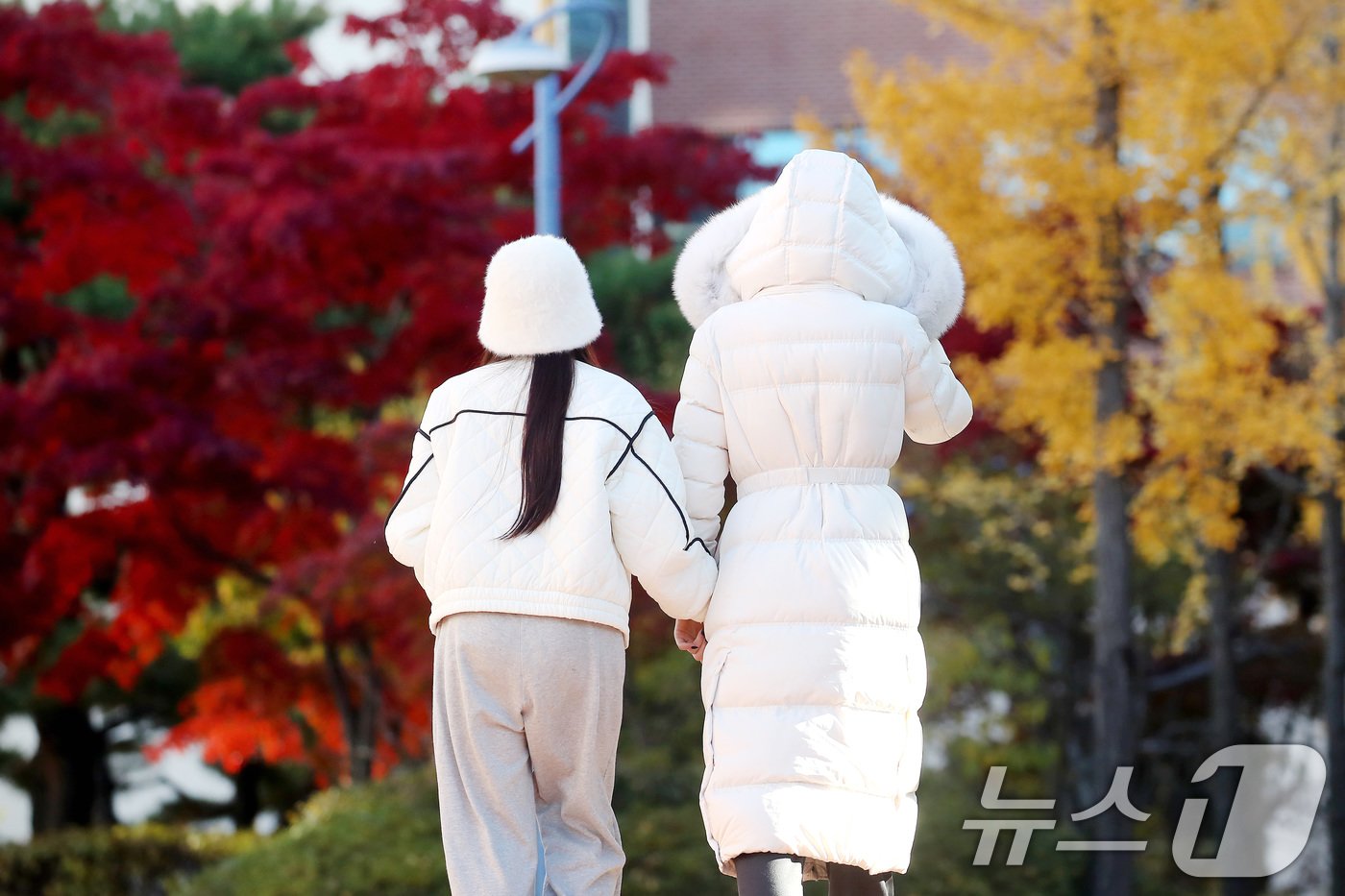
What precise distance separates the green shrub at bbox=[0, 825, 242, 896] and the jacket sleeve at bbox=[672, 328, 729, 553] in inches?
270

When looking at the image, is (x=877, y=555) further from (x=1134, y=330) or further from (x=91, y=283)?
(x=91, y=283)

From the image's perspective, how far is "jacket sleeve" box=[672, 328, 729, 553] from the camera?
10.7ft

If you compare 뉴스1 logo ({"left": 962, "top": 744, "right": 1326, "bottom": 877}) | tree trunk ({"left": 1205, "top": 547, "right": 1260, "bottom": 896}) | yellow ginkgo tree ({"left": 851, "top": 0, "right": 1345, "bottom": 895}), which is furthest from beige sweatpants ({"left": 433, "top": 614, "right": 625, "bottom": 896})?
tree trunk ({"left": 1205, "top": 547, "right": 1260, "bottom": 896})

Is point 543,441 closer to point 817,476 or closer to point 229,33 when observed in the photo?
point 817,476

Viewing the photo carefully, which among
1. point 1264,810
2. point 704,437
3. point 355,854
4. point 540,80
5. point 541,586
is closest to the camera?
point 541,586

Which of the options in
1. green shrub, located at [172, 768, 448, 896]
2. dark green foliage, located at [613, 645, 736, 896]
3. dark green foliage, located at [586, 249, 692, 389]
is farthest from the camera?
dark green foliage, located at [586, 249, 692, 389]

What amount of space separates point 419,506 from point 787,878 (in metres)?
1.05

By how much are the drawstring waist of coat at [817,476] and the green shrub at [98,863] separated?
6959mm

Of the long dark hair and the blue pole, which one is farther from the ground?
the blue pole

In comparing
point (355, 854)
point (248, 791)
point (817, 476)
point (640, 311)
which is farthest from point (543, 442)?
point (248, 791)

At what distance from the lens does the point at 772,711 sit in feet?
10.2

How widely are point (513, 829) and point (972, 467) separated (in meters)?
7.53

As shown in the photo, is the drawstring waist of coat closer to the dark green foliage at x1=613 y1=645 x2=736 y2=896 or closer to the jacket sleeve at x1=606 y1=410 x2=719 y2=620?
the jacket sleeve at x1=606 y1=410 x2=719 y2=620

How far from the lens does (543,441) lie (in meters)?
3.14
